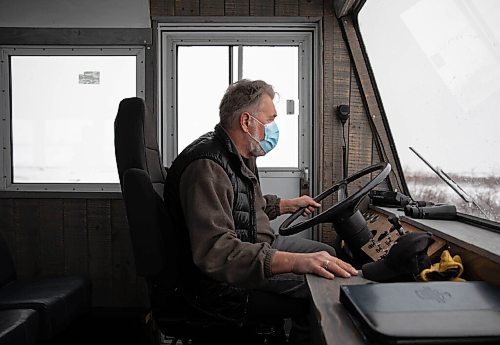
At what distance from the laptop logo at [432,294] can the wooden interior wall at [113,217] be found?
205 cm

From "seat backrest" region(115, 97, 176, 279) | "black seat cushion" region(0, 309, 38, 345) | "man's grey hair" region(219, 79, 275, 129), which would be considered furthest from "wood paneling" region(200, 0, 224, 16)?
"black seat cushion" region(0, 309, 38, 345)

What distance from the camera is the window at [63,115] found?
3.25 meters

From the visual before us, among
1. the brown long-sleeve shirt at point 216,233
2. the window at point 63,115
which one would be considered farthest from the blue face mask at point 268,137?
the window at point 63,115

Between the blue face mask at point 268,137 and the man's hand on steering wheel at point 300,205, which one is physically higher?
the blue face mask at point 268,137

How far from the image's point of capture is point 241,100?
1.96 meters

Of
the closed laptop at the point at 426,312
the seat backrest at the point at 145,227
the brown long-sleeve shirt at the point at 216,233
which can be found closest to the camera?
the closed laptop at the point at 426,312

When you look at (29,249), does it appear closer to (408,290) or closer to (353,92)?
(353,92)

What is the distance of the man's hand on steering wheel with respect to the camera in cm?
251

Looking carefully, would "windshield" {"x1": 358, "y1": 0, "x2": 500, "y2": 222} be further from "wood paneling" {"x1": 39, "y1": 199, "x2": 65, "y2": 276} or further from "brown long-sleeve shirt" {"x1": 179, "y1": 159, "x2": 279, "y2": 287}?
"wood paneling" {"x1": 39, "y1": 199, "x2": 65, "y2": 276}

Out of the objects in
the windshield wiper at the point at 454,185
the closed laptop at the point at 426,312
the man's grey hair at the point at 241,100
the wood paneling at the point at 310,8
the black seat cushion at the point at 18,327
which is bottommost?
the black seat cushion at the point at 18,327

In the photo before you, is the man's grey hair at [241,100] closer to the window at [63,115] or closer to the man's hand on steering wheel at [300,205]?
the man's hand on steering wheel at [300,205]

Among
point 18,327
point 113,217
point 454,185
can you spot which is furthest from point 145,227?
point 113,217

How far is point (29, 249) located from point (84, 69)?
1220 millimetres

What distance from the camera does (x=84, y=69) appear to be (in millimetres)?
3252
